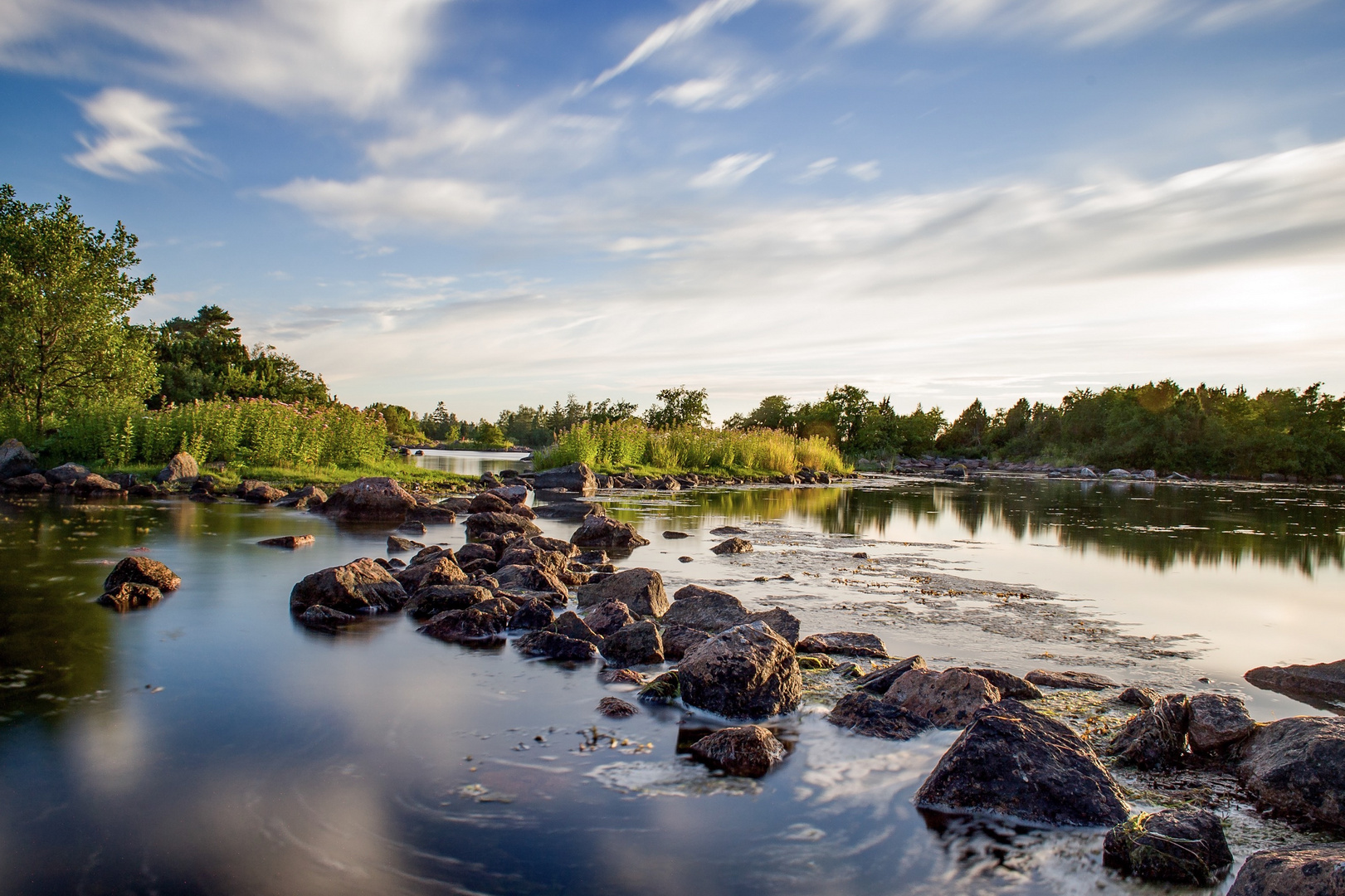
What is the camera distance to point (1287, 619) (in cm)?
962

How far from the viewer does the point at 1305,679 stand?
6.62m

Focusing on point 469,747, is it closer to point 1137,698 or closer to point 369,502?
point 1137,698

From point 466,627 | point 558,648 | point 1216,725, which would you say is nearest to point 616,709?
point 558,648

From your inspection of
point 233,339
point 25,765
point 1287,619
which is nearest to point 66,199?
point 233,339

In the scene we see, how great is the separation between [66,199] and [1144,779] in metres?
36.7

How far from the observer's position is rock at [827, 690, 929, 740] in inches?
214

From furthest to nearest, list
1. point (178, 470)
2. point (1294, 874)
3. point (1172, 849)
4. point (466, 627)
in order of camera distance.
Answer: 1. point (178, 470)
2. point (466, 627)
3. point (1172, 849)
4. point (1294, 874)

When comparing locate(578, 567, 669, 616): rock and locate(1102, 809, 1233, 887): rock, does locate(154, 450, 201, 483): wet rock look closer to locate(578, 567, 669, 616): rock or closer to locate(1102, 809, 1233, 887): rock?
locate(578, 567, 669, 616): rock

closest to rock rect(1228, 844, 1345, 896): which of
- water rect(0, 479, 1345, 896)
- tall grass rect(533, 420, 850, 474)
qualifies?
water rect(0, 479, 1345, 896)

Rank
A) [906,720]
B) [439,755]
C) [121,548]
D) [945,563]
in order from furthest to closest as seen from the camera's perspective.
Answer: [945,563]
[121,548]
[906,720]
[439,755]

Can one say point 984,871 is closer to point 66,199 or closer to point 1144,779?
point 1144,779

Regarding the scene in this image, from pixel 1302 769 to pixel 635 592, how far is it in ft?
20.1

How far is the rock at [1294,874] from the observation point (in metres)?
3.04

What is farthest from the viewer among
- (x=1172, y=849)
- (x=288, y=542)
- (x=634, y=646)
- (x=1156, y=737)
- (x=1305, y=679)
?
(x=288, y=542)
